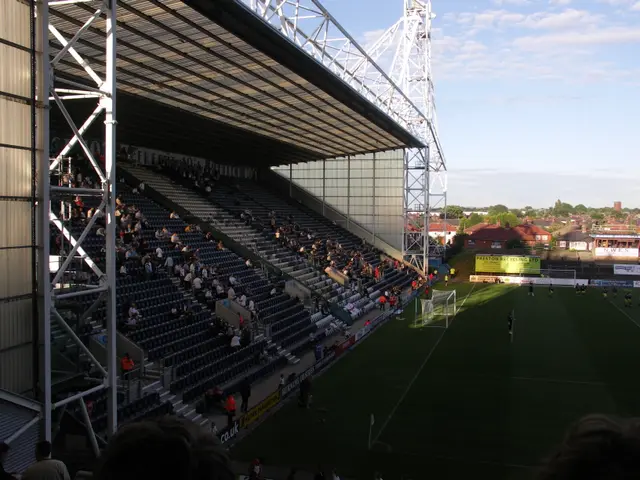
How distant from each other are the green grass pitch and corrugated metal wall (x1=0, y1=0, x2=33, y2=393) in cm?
707

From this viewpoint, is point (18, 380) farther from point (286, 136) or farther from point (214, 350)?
point (286, 136)

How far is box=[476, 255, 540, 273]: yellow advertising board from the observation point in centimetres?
5575

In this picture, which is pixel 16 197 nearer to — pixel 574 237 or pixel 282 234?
pixel 282 234

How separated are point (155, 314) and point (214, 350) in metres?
2.66

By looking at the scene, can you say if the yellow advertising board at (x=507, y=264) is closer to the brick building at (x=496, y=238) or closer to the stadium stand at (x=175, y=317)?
the brick building at (x=496, y=238)

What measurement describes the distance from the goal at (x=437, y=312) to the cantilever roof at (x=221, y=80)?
40.1ft

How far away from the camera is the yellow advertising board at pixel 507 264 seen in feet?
183

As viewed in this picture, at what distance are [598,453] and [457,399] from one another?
19.8 m

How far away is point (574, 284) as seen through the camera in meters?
54.2

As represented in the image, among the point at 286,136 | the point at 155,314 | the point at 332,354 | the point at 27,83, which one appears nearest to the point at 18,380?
the point at 27,83

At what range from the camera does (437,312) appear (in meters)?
38.5

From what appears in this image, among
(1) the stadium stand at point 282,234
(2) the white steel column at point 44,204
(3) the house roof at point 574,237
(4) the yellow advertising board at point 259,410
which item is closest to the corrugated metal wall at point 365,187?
(1) the stadium stand at point 282,234

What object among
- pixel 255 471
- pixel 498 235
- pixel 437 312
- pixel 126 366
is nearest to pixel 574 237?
pixel 498 235

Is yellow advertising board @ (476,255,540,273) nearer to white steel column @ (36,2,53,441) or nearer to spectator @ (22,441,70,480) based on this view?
white steel column @ (36,2,53,441)
